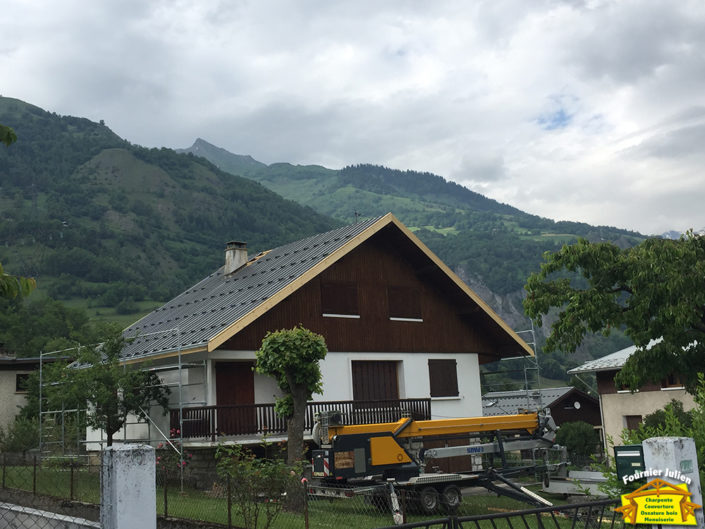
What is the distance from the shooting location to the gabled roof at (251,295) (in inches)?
874

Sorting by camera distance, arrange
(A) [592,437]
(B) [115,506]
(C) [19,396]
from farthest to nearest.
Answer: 1. (A) [592,437]
2. (C) [19,396]
3. (B) [115,506]

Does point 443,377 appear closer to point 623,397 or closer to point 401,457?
point 401,457

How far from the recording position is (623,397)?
1382 inches

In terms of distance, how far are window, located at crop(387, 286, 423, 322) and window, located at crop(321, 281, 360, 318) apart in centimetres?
160

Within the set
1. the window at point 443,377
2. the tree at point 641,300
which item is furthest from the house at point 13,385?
the tree at point 641,300

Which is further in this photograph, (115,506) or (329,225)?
(329,225)

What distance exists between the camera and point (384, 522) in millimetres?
15867

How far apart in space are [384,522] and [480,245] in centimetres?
17994

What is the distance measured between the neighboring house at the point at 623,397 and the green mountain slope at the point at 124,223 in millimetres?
93262

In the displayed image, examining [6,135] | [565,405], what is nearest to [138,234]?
[565,405]

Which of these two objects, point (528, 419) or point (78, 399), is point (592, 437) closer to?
point (528, 419)

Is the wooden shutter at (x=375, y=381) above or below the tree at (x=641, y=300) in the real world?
below

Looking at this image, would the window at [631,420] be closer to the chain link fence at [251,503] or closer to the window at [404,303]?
the window at [404,303]

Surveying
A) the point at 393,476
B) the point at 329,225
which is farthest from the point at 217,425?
the point at 329,225
